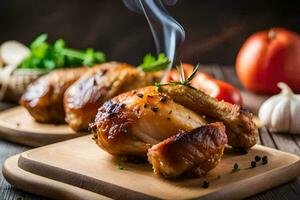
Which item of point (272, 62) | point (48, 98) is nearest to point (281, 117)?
point (272, 62)

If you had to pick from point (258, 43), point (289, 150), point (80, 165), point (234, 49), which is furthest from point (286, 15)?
point (80, 165)

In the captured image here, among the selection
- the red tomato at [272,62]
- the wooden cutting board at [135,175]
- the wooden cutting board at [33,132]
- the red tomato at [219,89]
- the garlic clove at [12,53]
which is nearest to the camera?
the wooden cutting board at [135,175]

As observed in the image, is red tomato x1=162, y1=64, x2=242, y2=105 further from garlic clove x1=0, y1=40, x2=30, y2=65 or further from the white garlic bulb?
garlic clove x1=0, y1=40, x2=30, y2=65

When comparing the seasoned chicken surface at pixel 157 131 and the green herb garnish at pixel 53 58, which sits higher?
the seasoned chicken surface at pixel 157 131

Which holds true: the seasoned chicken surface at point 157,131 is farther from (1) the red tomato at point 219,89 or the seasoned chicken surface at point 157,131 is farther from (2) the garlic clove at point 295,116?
(1) the red tomato at point 219,89

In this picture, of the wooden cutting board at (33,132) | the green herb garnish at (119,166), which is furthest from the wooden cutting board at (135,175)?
the wooden cutting board at (33,132)

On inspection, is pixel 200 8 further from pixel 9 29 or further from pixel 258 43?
pixel 9 29
